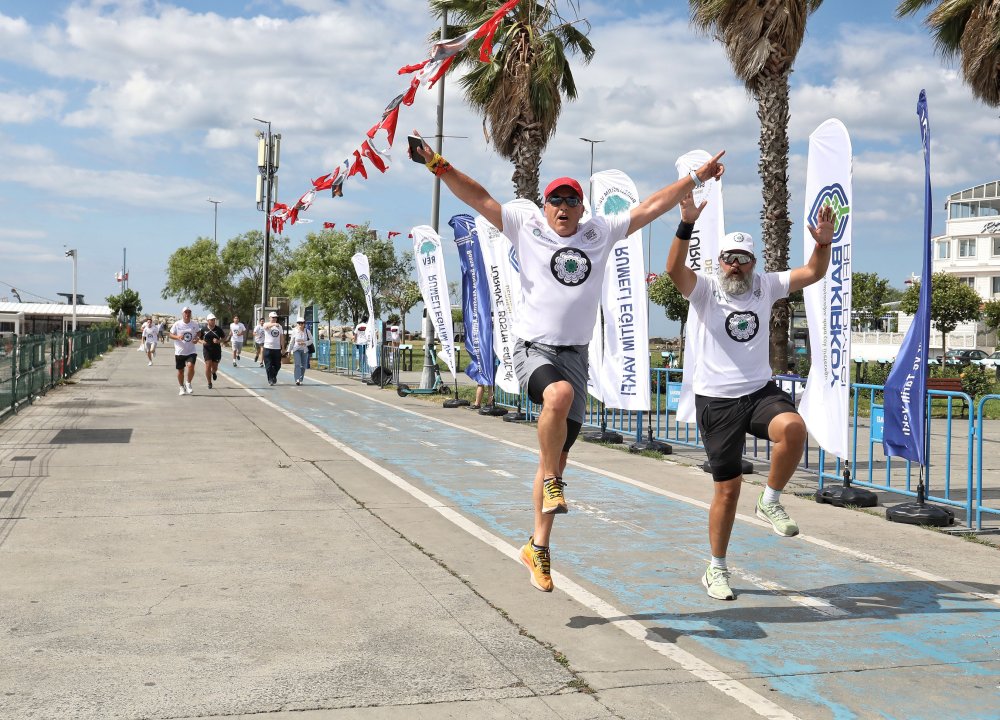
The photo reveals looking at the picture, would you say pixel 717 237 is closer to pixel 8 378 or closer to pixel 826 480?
pixel 826 480

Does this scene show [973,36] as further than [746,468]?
Yes

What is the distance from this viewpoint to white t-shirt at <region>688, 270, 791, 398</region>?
5406 mm

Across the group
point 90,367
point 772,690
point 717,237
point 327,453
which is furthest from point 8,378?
point 90,367

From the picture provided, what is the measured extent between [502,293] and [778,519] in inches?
437

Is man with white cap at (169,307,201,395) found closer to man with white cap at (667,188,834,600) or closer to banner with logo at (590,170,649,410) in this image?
banner with logo at (590,170,649,410)

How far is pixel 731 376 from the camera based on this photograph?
540 centimetres

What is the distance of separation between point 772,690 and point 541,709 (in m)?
0.98

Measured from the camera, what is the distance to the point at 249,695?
3846 millimetres

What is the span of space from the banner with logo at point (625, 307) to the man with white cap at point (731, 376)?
674 cm

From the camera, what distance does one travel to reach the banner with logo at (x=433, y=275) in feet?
Result: 65.6

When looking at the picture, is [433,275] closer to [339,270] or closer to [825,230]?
[825,230]

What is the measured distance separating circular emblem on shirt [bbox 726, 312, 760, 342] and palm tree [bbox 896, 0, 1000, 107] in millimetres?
13989

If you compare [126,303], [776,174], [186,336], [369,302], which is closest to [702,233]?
[776,174]

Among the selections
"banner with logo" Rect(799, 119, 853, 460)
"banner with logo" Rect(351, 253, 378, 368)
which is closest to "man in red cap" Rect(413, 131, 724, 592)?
"banner with logo" Rect(799, 119, 853, 460)
